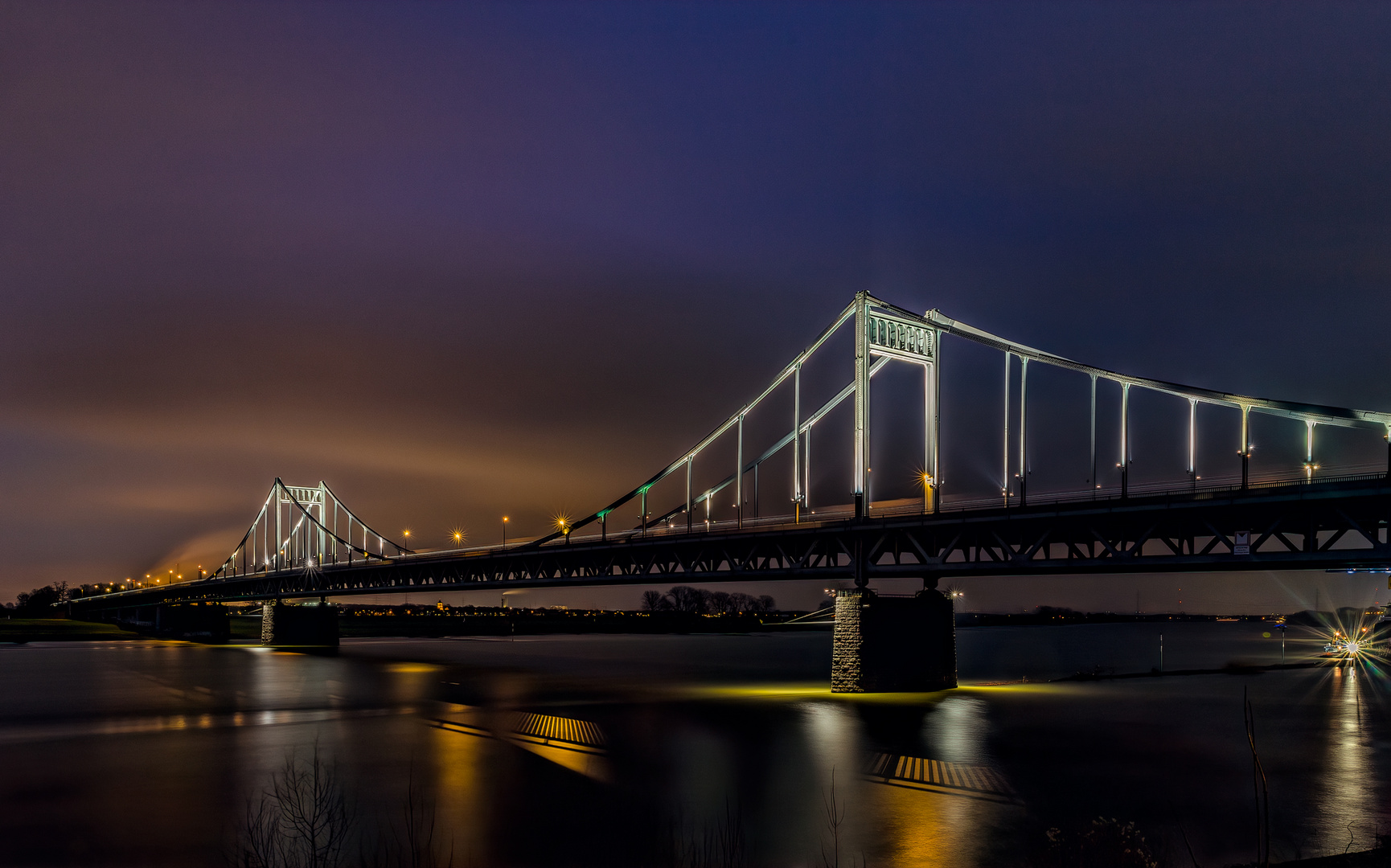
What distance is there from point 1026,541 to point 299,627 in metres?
93.7

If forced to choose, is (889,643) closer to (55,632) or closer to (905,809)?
(905,809)

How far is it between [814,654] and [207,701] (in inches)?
3136

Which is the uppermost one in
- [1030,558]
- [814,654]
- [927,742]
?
[1030,558]

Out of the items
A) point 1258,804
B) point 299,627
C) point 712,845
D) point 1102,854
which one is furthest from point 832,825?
point 299,627

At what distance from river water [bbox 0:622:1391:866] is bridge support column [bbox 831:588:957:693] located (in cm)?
126

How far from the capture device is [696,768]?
27891mm

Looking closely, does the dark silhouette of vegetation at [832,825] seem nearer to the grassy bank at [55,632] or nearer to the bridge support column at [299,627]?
the bridge support column at [299,627]

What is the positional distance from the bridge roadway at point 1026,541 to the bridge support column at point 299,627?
49399 millimetres

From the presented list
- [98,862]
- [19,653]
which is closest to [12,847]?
[98,862]

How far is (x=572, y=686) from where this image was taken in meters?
60.2

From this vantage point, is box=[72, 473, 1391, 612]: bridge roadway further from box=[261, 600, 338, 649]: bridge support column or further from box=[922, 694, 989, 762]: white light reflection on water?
box=[261, 600, 338, 649]: bridge support column

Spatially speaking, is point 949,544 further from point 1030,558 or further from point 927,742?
point 927,742

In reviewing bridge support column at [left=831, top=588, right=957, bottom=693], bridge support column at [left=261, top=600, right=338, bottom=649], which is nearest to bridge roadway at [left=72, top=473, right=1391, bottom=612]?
bridge support column at [left=831, top=588, right=957, bottom=693]

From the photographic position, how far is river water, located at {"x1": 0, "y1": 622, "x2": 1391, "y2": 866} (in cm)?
1927
